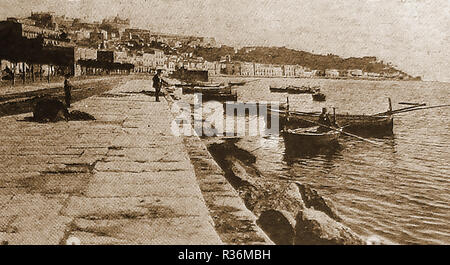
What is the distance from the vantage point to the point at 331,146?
1797 centimetres

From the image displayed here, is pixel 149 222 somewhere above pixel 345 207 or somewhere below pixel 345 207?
above

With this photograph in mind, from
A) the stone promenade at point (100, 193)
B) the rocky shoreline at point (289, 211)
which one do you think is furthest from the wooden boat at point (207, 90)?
the stone promenade at point (100, 193)

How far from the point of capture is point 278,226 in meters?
4.46

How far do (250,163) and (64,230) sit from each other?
11.1 meters

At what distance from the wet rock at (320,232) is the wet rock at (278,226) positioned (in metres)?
0.09

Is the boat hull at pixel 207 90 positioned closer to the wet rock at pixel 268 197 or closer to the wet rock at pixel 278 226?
the wet rock at pixel 268 197

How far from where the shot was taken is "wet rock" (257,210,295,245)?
13.9 feet

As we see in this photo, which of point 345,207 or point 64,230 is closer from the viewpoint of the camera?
point 64,230

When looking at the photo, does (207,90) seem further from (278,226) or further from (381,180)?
(278,226)

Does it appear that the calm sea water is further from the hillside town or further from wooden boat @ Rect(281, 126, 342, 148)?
the hillside town

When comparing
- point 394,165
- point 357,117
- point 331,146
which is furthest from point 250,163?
point 357,117

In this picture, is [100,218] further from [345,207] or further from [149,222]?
[345,207]

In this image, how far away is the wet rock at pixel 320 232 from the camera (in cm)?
388
